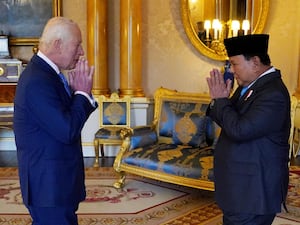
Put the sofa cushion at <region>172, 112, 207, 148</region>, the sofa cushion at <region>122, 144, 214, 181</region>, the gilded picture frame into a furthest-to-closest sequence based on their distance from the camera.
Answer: the gilded picture frame → the sofa cushion at <region>172, 112, 207, 148</region> → the sofa cushion at <region>122, 144, 214, 181</region>

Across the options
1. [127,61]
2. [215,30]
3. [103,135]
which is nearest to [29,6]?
[127,61]

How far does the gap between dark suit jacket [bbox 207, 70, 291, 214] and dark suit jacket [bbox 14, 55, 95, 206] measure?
2.15 feet

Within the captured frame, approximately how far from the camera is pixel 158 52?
589 cm

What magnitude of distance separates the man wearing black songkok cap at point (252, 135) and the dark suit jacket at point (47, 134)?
0.65 meters

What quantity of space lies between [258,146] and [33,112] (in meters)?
0.97

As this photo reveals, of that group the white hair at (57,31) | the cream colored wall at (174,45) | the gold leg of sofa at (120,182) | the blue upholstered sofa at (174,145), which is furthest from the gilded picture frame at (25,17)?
the white hair at (57,31)

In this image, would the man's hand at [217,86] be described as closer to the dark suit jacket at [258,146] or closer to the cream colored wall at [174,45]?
the dark suit jacket at [258,146]

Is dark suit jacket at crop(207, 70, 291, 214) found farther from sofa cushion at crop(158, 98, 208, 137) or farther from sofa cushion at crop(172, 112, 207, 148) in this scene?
sofa cushion at crop(158, 98, 208, 137)

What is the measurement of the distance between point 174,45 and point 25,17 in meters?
2.22

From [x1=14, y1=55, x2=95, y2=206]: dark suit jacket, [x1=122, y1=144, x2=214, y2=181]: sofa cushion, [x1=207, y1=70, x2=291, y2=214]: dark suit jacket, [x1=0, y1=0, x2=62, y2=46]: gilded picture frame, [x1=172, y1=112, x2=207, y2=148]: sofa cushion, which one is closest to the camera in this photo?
[x1=14, y1=55, x2=95, y2=206]: dark suit jacket

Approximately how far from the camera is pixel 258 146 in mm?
1746

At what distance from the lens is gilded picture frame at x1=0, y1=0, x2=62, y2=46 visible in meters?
5.69

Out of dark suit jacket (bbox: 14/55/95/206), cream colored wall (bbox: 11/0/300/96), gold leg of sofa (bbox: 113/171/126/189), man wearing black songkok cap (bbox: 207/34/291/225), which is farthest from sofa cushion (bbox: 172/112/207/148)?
dark suit jacket (bbox: 14/55/95/206)

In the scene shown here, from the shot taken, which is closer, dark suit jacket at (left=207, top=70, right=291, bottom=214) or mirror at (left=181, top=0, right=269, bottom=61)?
dark suit jacket at (left=207, top=70, right=291, bottom=214)
